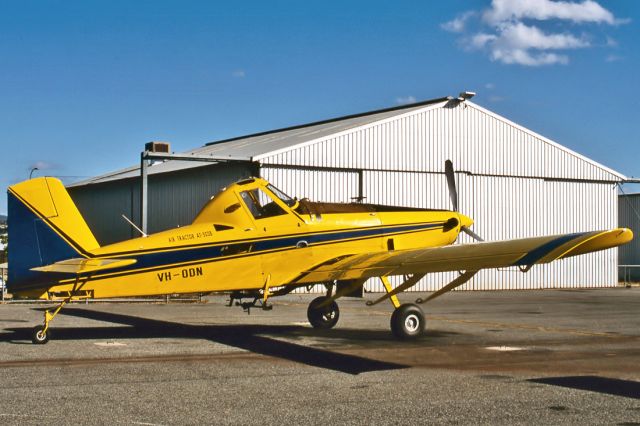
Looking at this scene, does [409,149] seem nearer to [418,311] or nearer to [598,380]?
[418,311]

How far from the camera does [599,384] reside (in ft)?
32.8

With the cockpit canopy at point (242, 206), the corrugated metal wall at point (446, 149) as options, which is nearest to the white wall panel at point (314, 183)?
the corrugated metal wall at point (446, 149)

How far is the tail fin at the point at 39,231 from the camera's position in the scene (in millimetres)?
14070

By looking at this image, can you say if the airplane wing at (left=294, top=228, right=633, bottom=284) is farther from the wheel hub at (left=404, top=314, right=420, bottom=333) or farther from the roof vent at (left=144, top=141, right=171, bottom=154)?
the roof vent at (left=144, top=141, right=171, bottom=154)

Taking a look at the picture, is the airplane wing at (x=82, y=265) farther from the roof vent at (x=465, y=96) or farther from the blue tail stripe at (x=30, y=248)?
the roof vent at (x=465, y=96)

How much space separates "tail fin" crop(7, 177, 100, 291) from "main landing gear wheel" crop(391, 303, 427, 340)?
5.54 m

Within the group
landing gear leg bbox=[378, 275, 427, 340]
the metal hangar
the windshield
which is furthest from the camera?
the metal hangar

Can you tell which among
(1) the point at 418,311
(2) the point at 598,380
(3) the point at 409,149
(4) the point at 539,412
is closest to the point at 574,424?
(4) the point at 539,412

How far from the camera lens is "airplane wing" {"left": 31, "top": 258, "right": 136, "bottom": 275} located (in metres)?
13.7

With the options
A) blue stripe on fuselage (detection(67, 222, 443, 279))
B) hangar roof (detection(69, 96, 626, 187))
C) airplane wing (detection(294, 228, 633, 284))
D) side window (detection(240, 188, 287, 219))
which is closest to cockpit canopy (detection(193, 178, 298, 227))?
side window (detection(240, 188, 287, 219))

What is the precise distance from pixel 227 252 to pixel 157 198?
24.3 meters

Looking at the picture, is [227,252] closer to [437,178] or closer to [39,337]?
[39,337]

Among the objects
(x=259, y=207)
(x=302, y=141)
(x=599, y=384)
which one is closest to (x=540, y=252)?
(x=599, y=384)

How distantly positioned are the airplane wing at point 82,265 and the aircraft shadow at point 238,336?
1.77m
